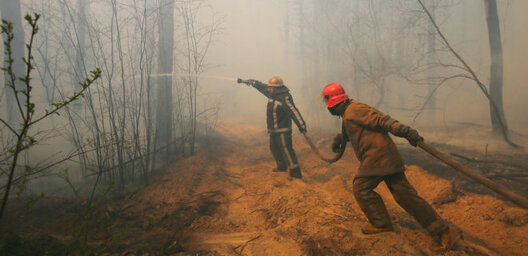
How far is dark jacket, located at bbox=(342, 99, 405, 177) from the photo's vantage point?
8.16ft

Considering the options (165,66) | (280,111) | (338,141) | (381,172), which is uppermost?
(165,66)

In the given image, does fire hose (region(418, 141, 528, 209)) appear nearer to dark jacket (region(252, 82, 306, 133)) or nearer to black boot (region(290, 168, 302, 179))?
black boot (region(290, 168, 302, 179))

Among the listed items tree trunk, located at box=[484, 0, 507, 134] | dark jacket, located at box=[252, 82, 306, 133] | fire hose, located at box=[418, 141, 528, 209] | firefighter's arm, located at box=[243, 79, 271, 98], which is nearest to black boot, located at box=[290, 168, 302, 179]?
dark jacket, located at box=[252, 82, 306, 133]

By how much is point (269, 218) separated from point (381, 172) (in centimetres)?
163

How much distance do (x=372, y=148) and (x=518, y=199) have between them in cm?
111

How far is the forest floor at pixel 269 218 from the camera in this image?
2.46 metres

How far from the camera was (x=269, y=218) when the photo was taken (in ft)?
11.1

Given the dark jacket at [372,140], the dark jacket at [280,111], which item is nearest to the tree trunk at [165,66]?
the dark jacket at [280,111]

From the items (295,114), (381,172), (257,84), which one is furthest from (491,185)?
(257,84)

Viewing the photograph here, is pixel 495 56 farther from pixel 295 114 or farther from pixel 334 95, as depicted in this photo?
pixel 334 95

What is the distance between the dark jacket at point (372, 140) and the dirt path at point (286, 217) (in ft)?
2.30

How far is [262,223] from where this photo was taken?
129 inches

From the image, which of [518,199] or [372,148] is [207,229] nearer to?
[372,148]

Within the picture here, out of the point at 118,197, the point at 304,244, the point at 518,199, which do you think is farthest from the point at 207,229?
the point at 518,199
